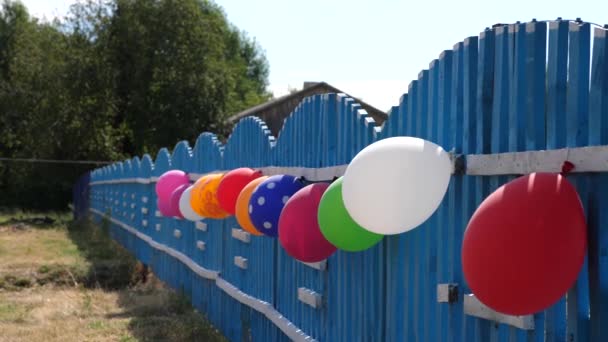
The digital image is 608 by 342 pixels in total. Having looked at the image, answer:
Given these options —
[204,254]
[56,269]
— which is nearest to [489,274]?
[204,254]

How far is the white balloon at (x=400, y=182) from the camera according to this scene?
3.69 meters

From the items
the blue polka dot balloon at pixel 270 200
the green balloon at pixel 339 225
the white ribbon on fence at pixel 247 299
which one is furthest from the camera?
the white ribbon on fence at pixel 247 299

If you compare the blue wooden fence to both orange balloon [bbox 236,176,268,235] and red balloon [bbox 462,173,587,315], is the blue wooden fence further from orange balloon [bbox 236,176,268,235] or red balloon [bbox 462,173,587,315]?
orange balloon [bbox 236,176,268,235]

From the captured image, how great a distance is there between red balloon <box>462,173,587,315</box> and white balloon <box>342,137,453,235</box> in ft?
2.53

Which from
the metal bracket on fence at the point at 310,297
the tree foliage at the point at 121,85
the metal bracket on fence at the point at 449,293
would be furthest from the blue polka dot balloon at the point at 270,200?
the tree foliage at the point at 121,85

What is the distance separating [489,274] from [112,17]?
34.3 meters

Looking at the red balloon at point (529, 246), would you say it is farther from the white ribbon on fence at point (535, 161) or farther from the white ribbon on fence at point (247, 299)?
the white ribbon on fence at point (247, 299)

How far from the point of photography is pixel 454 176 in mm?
3951

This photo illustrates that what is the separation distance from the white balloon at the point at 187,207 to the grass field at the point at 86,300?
1114mm

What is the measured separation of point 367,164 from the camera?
3.78 m

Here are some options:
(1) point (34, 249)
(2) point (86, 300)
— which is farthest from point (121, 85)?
(2) point (86, 300)

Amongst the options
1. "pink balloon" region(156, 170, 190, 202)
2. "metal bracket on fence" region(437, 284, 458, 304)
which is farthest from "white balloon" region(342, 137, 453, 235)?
"pink balloon" region(156, 170, 190, 202)

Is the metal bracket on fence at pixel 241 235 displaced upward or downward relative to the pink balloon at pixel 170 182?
downward

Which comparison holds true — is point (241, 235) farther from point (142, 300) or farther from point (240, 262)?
point (142, 300)
